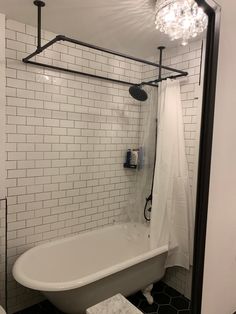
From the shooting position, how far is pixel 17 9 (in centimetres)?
163

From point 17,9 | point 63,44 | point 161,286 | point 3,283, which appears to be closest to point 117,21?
point 63,44

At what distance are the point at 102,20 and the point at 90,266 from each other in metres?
2.14

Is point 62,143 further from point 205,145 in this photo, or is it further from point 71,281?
point 205,145

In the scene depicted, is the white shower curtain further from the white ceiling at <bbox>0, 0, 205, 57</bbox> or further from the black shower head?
the white ceiling at <bbox>0, 0, 205, 57</bbox>

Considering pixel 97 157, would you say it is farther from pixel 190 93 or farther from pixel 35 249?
pixel 190 93

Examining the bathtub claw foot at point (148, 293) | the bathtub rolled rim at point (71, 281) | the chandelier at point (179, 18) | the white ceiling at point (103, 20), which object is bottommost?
the bathtub claw foot at point (148, 293)

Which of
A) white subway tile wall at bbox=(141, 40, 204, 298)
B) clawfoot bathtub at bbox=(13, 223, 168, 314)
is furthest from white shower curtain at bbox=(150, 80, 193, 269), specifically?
clawfoot bathtub at bbox=(13, 223, 168, 314)

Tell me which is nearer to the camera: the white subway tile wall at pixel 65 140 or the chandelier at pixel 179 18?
the chandelier at pixel 179 18

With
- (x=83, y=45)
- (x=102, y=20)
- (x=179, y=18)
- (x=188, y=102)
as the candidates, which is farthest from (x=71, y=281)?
(x=102, y=20)

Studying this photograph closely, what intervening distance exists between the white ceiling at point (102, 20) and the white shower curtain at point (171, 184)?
43cm

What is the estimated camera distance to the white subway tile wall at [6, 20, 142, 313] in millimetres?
1874

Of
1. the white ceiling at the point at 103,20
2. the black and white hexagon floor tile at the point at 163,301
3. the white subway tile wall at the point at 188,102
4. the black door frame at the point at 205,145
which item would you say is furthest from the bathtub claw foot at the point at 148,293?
the white ceiling at the point at 103,20

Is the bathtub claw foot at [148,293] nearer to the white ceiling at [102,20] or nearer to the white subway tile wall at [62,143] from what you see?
the white subway tile wall at [62,143]

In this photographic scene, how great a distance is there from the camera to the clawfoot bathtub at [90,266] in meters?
1.54
